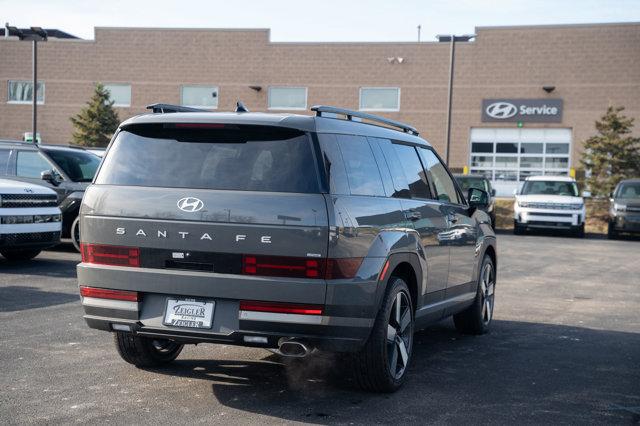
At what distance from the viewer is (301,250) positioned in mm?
4938

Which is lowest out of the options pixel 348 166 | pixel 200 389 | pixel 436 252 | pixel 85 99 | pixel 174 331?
pixel 200 389

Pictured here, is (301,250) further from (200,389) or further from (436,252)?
(436,252)

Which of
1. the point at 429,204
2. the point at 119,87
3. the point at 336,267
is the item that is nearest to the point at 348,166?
the point at 336,267

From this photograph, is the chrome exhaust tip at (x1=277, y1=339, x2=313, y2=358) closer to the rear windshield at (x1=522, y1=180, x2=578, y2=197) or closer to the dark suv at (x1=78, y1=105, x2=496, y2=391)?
the dark suv at (x1=78, y1=105, x2=496, y2=391)

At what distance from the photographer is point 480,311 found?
809 cm

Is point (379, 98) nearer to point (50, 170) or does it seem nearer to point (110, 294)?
point (50, 170)

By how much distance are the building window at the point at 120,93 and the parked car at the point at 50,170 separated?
118 ft

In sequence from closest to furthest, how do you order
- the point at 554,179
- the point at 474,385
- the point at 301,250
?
the point at 301,250 → the point at 474,385 → the point at 554,179

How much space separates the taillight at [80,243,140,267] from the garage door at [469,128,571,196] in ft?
136

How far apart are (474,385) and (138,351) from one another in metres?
2.50

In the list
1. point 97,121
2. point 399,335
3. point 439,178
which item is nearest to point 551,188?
point 439,178

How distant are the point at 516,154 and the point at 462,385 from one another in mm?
41295

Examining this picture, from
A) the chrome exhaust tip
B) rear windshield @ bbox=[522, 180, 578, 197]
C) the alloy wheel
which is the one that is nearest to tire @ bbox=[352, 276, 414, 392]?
the alloy wheel

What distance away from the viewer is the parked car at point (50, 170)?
14.3 m
